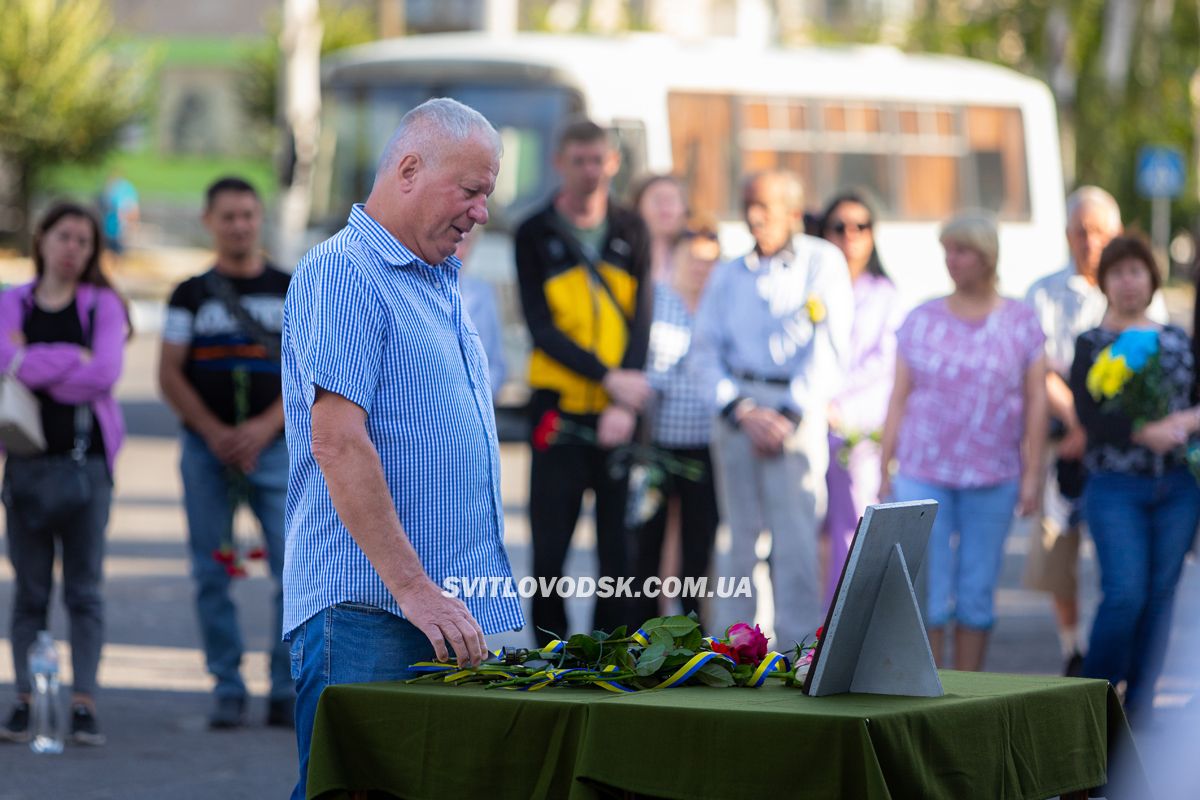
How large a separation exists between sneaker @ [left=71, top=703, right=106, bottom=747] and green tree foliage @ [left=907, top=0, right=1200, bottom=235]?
113ft

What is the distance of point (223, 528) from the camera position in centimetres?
873

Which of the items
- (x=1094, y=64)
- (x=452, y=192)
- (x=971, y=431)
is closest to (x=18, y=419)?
(x=971, y=431)

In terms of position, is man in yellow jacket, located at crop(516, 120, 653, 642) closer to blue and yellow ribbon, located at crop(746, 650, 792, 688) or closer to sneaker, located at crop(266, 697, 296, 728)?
sneaker, located at crop(266, 697, 296, 728)

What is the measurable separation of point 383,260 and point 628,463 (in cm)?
457

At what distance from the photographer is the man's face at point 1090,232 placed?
10125 mm

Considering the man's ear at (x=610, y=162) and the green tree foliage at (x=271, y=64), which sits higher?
the green tree foliage at (x=271, y=64)

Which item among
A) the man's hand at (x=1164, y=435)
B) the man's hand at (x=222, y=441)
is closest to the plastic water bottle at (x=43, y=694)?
the man's hand at (x=222, y=441)

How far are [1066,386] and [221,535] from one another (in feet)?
12.9

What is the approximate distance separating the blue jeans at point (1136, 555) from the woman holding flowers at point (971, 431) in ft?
1.35

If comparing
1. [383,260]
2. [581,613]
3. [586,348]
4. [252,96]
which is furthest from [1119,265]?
[252,96]

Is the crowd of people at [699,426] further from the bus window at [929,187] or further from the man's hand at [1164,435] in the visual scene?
the bus window at [929,187]

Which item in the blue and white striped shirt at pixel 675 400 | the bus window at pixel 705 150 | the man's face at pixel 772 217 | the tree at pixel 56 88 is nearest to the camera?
the man's face at pixel 772 217

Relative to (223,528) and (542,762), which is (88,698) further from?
(542,762)

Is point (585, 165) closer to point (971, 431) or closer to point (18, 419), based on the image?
point (971, 431)
